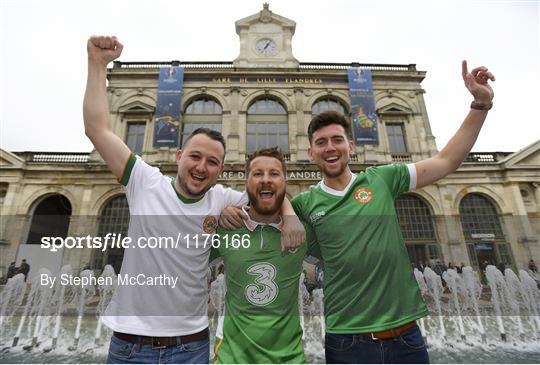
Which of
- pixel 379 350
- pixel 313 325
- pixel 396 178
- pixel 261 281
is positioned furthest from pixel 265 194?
pixel 313 325

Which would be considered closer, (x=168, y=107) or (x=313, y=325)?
(x=313, y=325)

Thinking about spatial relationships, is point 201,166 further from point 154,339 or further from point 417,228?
point 417,228

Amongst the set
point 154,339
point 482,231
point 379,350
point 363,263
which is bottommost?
point 379,350

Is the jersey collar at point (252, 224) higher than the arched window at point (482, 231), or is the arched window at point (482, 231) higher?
the arched window at point (482, 231)

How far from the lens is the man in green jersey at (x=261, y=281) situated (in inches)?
69.3

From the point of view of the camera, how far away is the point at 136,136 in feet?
56.0

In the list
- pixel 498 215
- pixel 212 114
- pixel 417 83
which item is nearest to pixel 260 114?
pixel 212 114

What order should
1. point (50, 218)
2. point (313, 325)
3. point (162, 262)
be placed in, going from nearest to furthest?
point (162, 262)
point (313, 325)
point (50, 218)

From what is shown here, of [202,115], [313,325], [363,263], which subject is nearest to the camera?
[363,263]

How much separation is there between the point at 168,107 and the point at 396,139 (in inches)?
582

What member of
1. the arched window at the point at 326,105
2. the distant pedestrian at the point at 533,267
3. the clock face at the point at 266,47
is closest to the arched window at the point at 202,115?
the clock face at the point at 266,47

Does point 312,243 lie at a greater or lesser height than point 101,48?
lesser

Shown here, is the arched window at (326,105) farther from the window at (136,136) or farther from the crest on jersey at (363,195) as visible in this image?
the crest on jersey at (363,195)

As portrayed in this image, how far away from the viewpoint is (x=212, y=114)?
17703 mm
